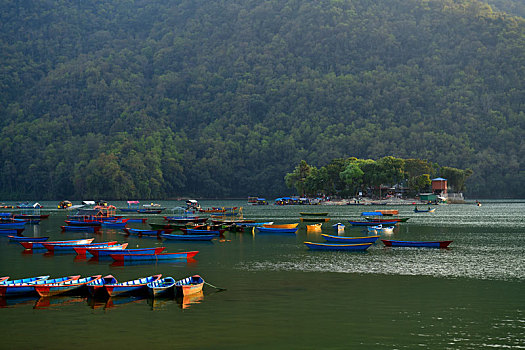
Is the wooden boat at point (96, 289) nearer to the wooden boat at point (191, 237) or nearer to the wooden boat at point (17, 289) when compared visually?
the wooden boat at point (17, 289)

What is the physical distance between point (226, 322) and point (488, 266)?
84.1 feet

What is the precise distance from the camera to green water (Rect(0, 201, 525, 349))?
1019 inches

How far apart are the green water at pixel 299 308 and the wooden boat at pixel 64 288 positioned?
2.39 ft

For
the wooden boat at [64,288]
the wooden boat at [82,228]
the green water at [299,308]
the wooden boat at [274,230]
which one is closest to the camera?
the green water at [299,308]

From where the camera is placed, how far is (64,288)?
34.3m

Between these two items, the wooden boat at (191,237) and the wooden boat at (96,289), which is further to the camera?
the wooden boat at (191,237)

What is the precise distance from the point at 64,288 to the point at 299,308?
1297 centimetres

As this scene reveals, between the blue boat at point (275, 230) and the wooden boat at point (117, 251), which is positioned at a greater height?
the wooden boat at point (117, 251)

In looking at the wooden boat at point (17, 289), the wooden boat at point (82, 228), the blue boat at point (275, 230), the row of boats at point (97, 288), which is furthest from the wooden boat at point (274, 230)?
the wooden boat at point (17, 289)

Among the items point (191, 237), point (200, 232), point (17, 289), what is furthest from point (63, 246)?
point (17, 289)

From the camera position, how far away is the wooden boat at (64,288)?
33.9 meters

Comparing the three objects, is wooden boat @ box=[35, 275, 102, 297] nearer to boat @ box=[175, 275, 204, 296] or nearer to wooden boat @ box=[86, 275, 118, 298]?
wooden boat @ box=[86, 275, 118, 298]

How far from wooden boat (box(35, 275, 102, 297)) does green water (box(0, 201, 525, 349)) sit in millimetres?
728

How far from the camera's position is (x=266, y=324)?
93.2ft
